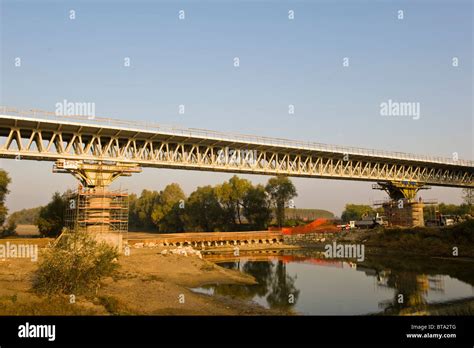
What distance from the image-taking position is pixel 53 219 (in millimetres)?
50969

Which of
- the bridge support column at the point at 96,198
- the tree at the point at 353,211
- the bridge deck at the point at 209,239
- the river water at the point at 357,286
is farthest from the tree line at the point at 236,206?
the tree at the point at 353,211

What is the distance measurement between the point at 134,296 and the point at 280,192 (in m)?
69.0

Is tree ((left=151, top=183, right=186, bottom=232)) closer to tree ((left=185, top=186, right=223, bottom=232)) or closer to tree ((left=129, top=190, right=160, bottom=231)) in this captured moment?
tree ((left=185, top=186, right=223, bottom=232))

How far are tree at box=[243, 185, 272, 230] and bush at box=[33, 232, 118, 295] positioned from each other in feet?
213

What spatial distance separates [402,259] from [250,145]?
74.0 ft

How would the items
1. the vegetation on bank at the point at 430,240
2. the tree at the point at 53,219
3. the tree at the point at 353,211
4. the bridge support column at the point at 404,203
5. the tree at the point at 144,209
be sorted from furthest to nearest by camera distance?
the tree at the point at 353,211 < the tree at the point at 144,209 < the bridge support column at the point at 404,203 < the tree at the point at 53,219 < the vegetation on bank at the point at 430,240

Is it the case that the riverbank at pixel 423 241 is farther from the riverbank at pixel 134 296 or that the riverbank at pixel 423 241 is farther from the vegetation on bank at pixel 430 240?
the riverbank at pixel 134 296

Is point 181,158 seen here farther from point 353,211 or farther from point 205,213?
point 353,211

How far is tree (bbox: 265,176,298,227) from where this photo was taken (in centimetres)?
8794

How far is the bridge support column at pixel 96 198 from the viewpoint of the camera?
3566cm

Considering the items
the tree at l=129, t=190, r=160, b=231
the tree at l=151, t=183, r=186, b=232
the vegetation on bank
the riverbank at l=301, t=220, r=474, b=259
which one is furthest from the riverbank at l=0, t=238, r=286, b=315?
the tree at l=129, t=190, r=160, b=231

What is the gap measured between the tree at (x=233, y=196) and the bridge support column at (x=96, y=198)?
4943 cm
